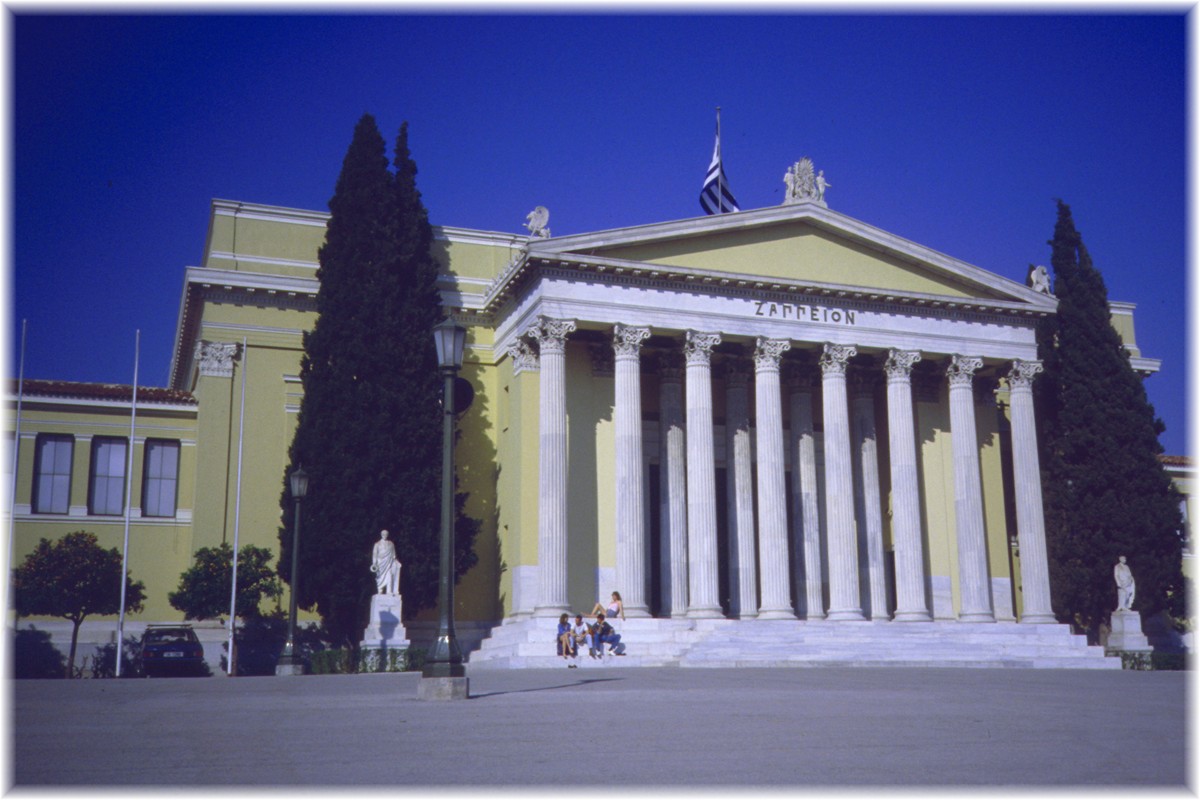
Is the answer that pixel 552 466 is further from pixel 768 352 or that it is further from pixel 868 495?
pixel 868 495

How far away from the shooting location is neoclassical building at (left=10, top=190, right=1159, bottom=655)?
32.9 meters

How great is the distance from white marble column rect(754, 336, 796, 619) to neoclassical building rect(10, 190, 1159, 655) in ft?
0.27

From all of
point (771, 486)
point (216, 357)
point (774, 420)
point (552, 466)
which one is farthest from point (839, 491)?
point (216, 357)

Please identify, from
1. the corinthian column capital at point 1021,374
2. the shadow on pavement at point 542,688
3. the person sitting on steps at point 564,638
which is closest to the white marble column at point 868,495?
the corinthian column capital at point 1021,374

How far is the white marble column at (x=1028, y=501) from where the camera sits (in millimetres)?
35656

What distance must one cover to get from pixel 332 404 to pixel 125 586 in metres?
7.14

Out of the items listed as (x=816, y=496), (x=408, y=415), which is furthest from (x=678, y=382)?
(x=408, y=415)

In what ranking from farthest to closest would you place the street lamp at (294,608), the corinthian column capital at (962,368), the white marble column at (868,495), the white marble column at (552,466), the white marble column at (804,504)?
the corinthian column capital at (962,368)
the white marble column at (868,495)
the white marble column at (804,504)
the white marble column at (552,466)
the street lamp at (294,608)

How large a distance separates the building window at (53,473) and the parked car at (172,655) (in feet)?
23.4

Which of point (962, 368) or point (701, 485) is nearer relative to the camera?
point (701, 485)

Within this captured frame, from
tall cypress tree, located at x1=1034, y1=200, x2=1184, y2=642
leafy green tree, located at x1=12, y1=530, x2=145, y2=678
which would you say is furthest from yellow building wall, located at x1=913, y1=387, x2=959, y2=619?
leafy green tree, located at x1=12, y1=530, x2=145, y2=678

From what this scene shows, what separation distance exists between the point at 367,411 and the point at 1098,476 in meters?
23.5

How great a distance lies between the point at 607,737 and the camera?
11078 mm

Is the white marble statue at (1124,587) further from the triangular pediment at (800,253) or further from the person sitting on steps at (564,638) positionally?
the person sitting on steps at (564,638)
